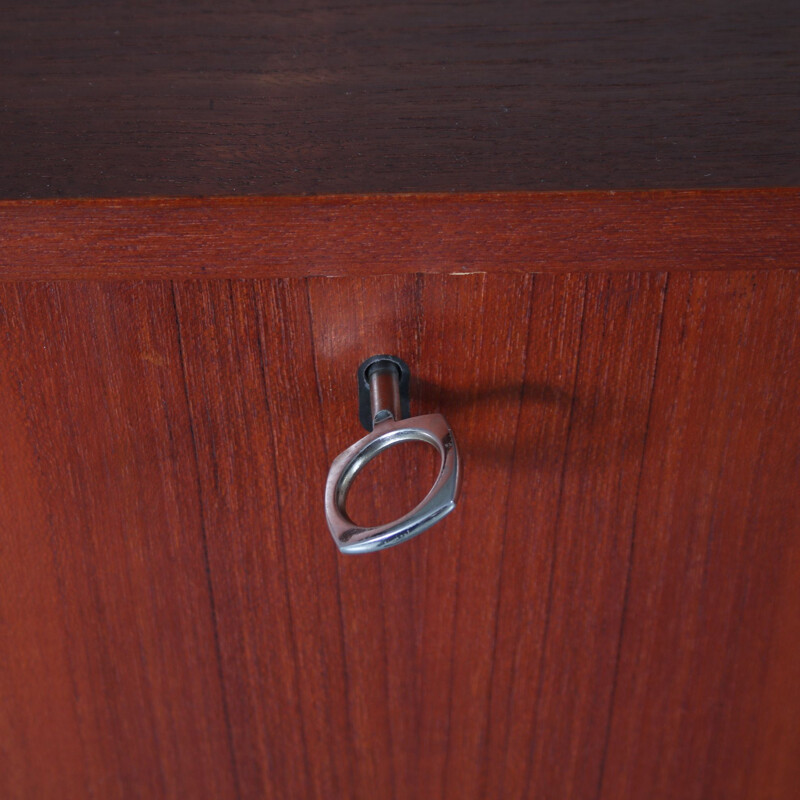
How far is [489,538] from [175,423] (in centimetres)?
12

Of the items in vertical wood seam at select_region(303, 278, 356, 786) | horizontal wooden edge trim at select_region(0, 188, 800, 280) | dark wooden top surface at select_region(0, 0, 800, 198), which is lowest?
vertical wood seam at select_region(303, 278, 356, 786)

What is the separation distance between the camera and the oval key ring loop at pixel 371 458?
217 mm

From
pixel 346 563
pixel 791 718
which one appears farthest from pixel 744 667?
pixel 346 563

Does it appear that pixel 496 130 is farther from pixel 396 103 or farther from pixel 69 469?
pixel 69 469

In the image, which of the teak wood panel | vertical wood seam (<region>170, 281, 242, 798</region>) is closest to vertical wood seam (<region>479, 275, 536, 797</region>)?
the teak wood panel

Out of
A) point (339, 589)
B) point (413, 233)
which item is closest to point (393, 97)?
point (413, 233)

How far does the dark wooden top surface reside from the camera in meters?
0.23

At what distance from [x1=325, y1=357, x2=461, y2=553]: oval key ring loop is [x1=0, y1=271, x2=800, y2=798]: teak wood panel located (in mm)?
27

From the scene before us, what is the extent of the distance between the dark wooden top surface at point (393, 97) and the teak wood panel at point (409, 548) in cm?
3

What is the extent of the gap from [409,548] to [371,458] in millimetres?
75

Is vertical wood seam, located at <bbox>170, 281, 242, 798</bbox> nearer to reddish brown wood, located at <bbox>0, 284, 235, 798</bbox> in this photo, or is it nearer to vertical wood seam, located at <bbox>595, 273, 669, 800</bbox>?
reddish brown wood, located at <bbox>0, 284, 235, 798</bbox>

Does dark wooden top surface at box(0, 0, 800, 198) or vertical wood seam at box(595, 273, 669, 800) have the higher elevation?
dark wooden top surface at box(0, 0, 800, 198)

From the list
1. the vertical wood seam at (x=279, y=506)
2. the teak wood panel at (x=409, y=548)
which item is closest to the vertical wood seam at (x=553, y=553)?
the teak wood panel at (x=409, y=548)

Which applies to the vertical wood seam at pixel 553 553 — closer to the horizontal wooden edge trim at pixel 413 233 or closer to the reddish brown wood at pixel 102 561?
the horizontal wooden edge trim at pixel 413 233
